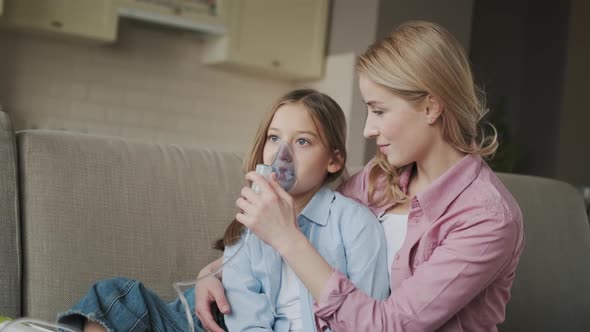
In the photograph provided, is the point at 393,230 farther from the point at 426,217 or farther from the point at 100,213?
the point at 100,213

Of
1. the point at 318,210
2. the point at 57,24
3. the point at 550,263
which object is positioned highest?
the point at 57,24

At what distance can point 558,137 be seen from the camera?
5.63 meters

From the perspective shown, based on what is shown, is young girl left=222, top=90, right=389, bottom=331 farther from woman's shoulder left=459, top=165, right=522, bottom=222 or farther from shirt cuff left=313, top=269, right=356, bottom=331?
woman's shoulder left=459, top=165, right=522, bottom=222

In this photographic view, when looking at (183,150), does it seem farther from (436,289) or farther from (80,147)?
(436,289)

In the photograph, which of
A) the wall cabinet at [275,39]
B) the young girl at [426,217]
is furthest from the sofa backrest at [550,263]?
the wall cabinet at [275,39]

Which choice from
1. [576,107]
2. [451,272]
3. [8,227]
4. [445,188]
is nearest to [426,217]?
[445,188]

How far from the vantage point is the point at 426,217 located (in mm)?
1643

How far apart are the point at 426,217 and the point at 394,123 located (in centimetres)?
21

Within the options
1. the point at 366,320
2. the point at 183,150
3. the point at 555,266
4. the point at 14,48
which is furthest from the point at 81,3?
the point at 366,320

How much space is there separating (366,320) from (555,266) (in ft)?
4.22

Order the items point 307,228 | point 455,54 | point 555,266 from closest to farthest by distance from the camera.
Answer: point 455,54 < point 307,228 < point 555,266

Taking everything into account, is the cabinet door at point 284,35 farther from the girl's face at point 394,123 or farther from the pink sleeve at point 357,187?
the girl's face at point 394,123

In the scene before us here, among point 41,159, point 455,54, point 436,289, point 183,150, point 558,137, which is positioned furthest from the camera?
point 558,137

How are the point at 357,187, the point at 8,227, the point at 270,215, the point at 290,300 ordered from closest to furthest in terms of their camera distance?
the point at 270,215 < the point at 290,300 < the point at 8,227 < the point at 357,187
